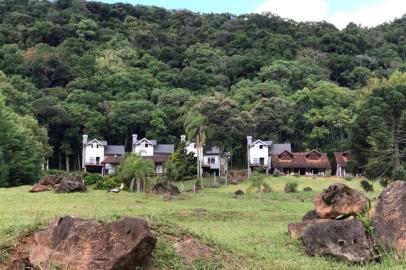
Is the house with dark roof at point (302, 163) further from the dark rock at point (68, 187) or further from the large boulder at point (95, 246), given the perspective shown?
the large boulder at point (95, 246)

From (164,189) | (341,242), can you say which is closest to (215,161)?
(164,189)

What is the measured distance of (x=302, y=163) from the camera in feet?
211

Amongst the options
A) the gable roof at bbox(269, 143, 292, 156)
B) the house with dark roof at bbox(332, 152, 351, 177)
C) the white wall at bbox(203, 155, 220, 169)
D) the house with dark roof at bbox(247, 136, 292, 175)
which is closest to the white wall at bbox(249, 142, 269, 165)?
the house with dark roof at bbox(247, 136, 292, 175)

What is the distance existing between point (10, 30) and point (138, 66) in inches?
1176

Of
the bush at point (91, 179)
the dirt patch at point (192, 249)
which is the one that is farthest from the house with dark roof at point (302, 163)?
the dirt patch at point (192, 249)

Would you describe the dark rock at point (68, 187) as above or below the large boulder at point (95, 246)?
below

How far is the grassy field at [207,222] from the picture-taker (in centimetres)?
784

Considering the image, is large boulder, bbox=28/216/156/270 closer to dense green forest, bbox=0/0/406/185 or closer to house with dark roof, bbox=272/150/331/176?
dense green forest, bbox=0/0/406/185

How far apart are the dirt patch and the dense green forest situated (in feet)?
76.0

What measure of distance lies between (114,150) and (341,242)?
63.0 meters

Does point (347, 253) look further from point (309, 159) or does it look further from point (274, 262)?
point (309, 159)

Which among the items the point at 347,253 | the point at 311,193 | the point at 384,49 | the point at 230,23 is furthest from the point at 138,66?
the point at 347,253

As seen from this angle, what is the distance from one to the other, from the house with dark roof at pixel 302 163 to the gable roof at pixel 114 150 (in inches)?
871

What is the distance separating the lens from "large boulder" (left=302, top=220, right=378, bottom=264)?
9539 millimetres
